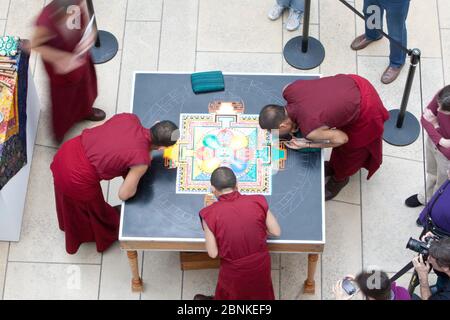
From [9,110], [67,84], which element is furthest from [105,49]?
[9,110]

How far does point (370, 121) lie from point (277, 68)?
1.45 meters

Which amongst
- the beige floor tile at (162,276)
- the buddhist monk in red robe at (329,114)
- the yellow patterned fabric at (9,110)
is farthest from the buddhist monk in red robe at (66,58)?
the buddhist monk in red robe at (329,114)

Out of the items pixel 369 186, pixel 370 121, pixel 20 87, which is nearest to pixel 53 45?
pixel 20 87

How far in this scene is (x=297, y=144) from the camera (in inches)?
172

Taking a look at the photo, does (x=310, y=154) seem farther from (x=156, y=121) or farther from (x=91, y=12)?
(x=91, y=12)

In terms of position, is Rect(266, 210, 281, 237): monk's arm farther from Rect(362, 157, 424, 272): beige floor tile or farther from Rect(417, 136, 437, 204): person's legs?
Rect(417, 136, 437, 204): person's legs

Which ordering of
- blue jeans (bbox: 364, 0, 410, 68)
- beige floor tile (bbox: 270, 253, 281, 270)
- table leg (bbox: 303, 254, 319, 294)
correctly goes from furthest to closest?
blue jeans (bbox: 364, 0, 410, 68) < beige floor tile (bbox: 270, 253, 281, 270) < table leg (bbox: 303, 254, 319, 294)

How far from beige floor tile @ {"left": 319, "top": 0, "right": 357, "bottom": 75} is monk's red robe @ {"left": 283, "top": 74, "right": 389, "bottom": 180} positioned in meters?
1.21

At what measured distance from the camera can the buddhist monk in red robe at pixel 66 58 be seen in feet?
15.2

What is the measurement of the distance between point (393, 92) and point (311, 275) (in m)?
1.72

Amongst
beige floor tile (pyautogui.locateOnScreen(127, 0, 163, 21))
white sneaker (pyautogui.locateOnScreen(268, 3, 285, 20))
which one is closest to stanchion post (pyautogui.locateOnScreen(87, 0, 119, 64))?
beige floor tile (pyautogui.locateOnScreen(127, 0, 163, 21))

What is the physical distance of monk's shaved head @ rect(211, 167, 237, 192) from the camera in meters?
3.97

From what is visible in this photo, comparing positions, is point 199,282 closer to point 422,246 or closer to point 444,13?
point 422,246

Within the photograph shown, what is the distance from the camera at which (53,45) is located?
468cm
